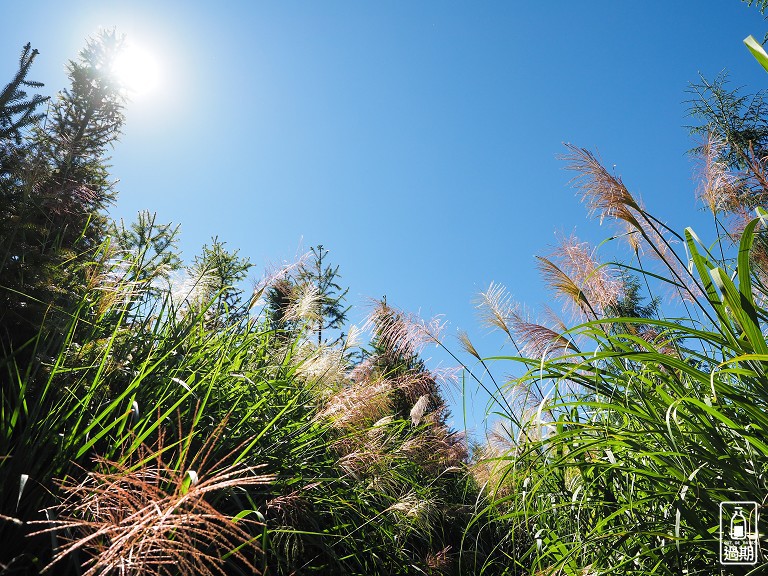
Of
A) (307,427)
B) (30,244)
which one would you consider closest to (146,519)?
(307,427)

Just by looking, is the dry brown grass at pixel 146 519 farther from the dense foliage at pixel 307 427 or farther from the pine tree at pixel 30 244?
the pine tree at pixel 30 244

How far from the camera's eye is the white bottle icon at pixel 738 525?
141 centimetres

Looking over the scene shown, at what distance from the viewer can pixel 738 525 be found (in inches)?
56.6

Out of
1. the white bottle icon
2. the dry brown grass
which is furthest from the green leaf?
the dry brown grass

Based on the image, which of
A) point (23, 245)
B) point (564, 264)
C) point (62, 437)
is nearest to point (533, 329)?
point (564, 264)

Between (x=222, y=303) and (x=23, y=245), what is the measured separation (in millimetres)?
1281

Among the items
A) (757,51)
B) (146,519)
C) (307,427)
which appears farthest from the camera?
(307,427)

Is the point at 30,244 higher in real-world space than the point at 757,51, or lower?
lower

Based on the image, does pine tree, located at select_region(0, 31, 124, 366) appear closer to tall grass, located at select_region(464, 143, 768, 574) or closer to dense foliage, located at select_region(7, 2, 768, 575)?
dense foliage, located at select_region(7, 2, 768, 575)

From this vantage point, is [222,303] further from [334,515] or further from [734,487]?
[734,487]
